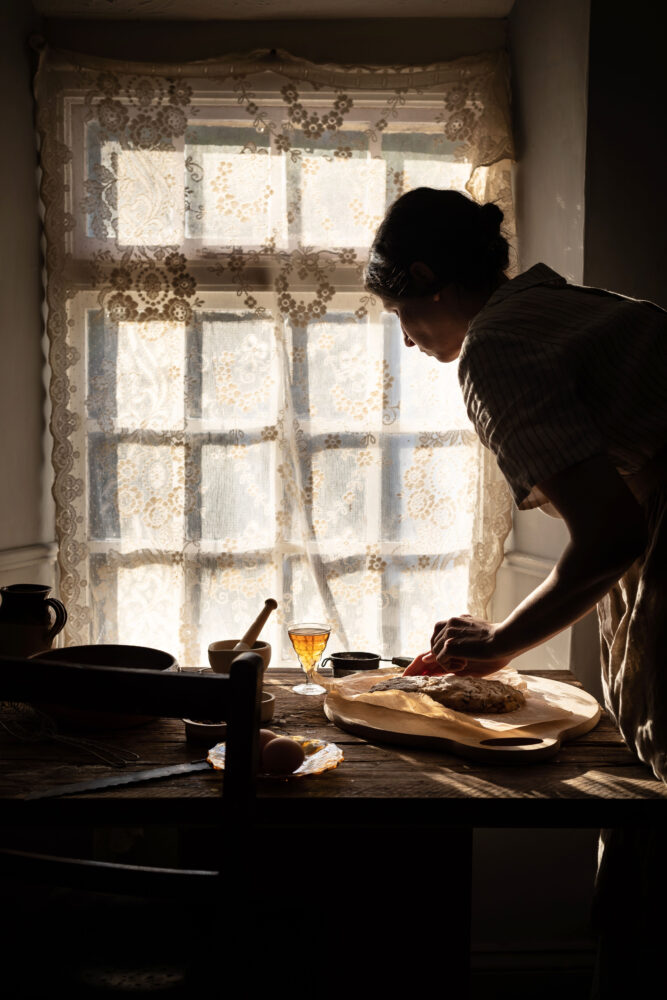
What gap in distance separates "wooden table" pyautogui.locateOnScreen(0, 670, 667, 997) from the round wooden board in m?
0.02

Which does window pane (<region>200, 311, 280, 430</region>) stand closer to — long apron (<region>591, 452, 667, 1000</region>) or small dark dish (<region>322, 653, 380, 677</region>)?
small dark dish (<region>322, 653, 380, 677</region>)

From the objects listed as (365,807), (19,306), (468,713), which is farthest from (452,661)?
(19,306)

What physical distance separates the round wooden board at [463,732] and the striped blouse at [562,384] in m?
0.36

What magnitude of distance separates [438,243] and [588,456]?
1.79 feet

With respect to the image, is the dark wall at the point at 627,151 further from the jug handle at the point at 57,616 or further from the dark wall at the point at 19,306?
the dark wall at the point at 19,306

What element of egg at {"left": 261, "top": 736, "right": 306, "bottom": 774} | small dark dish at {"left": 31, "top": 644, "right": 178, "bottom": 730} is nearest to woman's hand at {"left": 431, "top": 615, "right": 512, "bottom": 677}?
egg at {"left": 261, "top": 736, "right": 306, "bottom": 774}

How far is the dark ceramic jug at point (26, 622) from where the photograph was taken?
1462mm

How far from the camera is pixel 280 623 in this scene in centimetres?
253

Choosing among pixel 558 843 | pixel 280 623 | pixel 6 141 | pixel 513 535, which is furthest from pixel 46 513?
pixel 558 843

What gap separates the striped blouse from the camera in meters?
1.08

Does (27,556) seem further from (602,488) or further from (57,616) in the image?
(602,488)

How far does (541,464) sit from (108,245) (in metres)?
1.83

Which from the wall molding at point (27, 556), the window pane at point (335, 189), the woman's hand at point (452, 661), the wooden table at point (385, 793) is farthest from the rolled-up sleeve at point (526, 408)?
the wall molding at point (27, 556)

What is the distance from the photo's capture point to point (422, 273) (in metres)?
1.42
